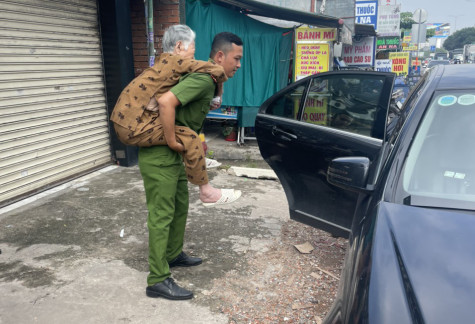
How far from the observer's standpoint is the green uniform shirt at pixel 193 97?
8.93ft

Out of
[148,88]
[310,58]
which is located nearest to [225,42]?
[148,88]

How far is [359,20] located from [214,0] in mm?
12325

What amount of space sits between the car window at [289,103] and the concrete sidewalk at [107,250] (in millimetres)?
1257

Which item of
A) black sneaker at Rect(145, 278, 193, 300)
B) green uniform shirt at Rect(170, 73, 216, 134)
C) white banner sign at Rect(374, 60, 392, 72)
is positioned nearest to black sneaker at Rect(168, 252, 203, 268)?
black sneaker at Rect(145, 278, 193, 300)

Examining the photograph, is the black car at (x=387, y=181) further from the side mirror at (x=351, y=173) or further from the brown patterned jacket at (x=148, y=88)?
the brown patterned jacket at (x=148, y=88)

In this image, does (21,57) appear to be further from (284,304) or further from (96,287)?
(284,304)

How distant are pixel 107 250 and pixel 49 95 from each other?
2.59 meters

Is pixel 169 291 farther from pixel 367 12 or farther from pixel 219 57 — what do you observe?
pixel 367 12

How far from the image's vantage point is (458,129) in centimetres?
227

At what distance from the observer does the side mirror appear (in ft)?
7.68

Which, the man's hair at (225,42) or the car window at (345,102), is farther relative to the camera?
the car window at (345,102)

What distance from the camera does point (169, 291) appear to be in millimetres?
3016

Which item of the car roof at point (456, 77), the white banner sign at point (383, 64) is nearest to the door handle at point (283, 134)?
the car roof at point (456, 77)

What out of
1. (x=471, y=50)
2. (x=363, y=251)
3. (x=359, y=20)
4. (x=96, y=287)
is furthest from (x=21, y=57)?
(x=471, y=50)
